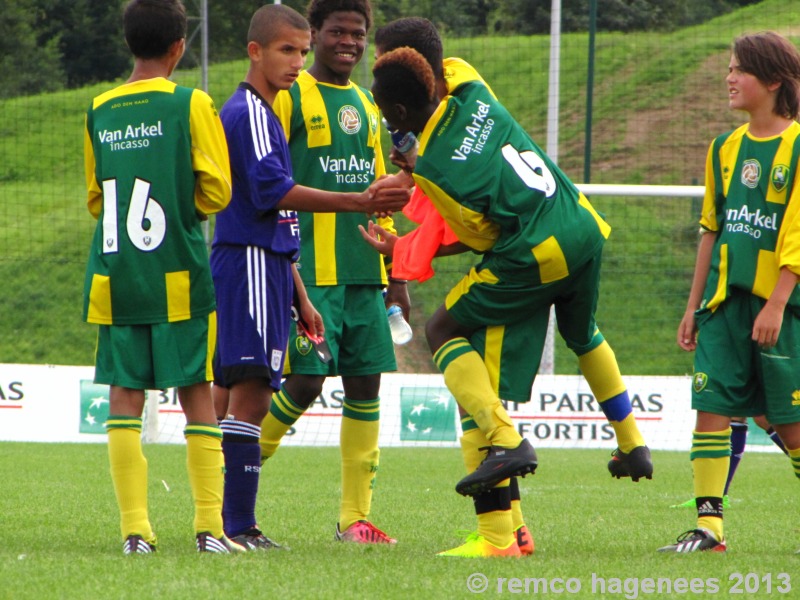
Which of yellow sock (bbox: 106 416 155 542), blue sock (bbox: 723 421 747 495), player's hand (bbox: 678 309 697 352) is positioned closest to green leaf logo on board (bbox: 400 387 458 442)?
blue sock (bbox: 723 421 747 495)

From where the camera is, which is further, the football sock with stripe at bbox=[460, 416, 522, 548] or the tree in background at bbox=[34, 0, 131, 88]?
the tree in background at bbox=[34, 0, 131, 88]

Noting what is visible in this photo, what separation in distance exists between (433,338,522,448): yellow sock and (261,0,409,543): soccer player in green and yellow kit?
3.02 ft

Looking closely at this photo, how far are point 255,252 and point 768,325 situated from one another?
2073 millimetres

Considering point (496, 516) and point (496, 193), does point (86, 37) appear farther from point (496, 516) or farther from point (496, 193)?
point (496, 516)

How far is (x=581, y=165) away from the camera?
64.5 ft

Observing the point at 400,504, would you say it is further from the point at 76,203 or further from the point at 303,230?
the point at 76,203

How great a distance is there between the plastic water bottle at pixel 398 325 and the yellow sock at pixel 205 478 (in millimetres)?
1429

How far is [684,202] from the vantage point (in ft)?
66.9

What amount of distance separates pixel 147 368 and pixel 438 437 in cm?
811

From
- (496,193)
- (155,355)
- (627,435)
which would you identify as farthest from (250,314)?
(627,435)

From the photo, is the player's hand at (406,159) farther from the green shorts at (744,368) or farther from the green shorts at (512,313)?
the green shorts at (744,368)

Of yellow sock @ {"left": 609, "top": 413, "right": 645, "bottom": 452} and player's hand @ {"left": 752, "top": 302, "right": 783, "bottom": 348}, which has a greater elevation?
player's hand @ {"left": 752, "top": 302, "right": 783, "bottom": 348}

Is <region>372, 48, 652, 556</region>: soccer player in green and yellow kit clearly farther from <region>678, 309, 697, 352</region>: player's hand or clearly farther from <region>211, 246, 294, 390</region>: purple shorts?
<region>678, 309, 697, 352</region>: player's hand

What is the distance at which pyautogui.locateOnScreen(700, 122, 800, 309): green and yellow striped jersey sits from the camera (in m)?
4.57
